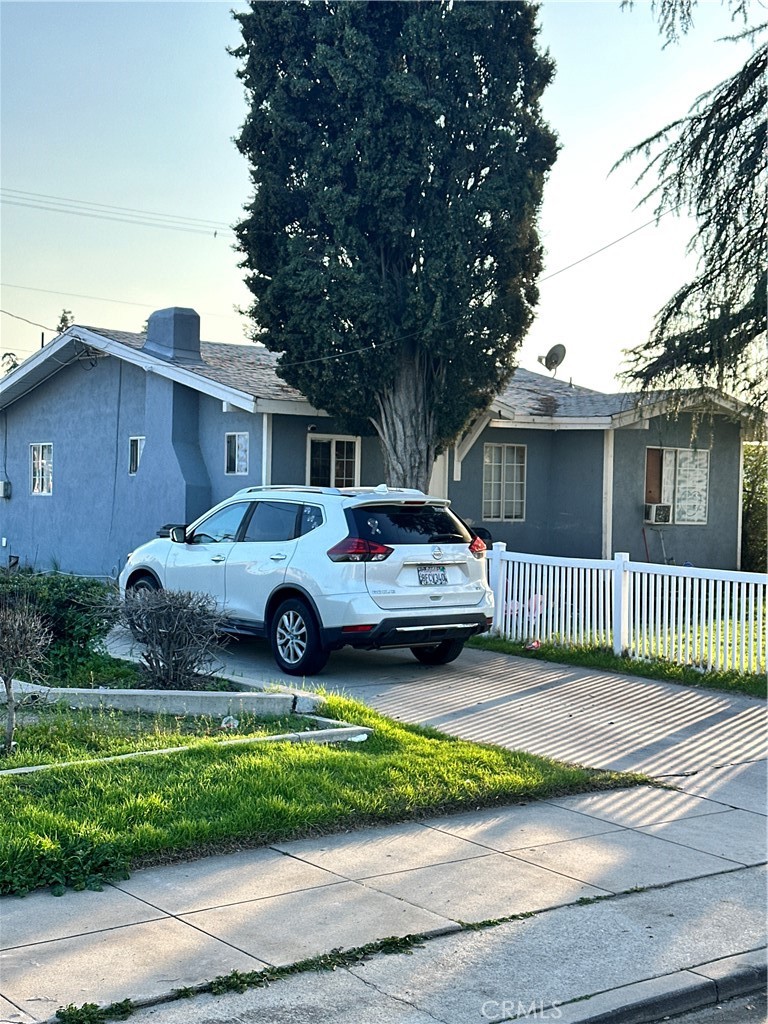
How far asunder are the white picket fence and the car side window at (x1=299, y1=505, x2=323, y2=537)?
316 centimetres

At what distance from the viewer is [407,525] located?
38.3 feet

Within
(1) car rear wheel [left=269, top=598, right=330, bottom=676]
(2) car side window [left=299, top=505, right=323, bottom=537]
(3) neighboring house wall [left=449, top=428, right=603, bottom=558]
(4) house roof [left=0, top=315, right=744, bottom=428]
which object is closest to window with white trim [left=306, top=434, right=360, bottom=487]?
(4) house roof [left=0, top=315, right=744, bottom=428]

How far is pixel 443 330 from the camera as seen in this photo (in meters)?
17.3

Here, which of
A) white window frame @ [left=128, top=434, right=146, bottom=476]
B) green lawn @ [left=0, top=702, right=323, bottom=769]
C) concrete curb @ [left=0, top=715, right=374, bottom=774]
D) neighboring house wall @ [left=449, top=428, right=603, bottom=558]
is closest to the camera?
concrete curb @ [left=0, top=715, right=374, bottom=774]

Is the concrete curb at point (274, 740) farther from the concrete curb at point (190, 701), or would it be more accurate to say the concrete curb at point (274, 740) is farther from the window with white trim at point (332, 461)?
the window with white trim at point (332, 461)

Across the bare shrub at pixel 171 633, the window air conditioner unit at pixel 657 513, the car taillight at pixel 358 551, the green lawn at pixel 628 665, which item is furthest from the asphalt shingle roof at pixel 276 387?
the bare shrub at pixel 171 633

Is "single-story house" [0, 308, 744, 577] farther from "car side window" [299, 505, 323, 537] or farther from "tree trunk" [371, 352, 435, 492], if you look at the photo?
"car side window" [299, 505, 323, 537]

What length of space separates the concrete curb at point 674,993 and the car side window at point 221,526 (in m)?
8.43

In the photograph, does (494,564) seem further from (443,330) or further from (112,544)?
(112,544)

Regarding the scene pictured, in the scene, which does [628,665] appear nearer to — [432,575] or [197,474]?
[432,575]

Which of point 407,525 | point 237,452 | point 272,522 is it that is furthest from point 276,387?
point 407,525

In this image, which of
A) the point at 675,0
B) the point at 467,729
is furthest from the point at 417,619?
the point at 675,0

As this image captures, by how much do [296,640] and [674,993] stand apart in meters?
7.31

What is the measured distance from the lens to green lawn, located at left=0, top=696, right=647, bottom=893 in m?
5.80
